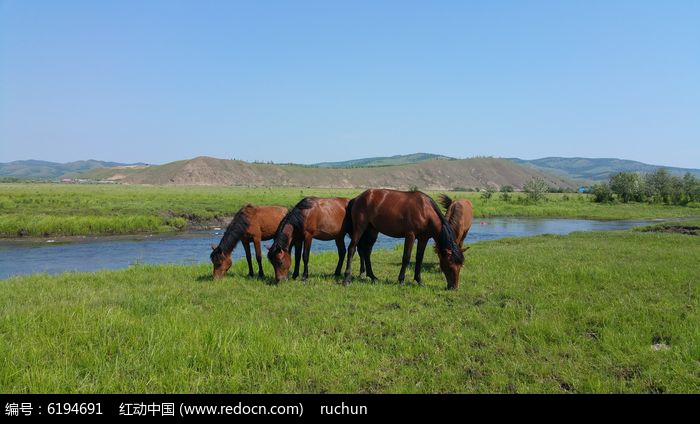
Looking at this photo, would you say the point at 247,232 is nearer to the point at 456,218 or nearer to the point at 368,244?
the point at 368,244

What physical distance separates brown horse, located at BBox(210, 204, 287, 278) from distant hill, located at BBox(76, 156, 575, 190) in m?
156

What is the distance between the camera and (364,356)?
18.4 feet

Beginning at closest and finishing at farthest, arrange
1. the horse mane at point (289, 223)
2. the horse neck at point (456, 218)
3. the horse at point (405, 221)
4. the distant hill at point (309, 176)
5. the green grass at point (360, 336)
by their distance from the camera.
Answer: the green grass at point (360, 336)
the horse at point (405, 221)
the horse mane at point (289, 223)
the horse neck at point (456, 218)
the distant hill at point (309, 176)

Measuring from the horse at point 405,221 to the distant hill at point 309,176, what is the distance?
A: 15699cm

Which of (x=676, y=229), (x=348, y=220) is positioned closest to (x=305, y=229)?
(x=348, y=220)

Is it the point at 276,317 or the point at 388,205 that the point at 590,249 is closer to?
the point at 388,205

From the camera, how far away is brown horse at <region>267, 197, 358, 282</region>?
34.6 ft

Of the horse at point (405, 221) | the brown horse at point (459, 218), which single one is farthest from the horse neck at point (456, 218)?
the horse at point (405, 221)

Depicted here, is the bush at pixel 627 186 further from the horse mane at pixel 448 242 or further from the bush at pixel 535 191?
the horse mane at pixel 448 242

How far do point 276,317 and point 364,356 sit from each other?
2.28m

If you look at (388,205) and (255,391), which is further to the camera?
(388,205)

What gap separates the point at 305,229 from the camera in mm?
10773

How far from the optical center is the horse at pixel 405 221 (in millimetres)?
10148
